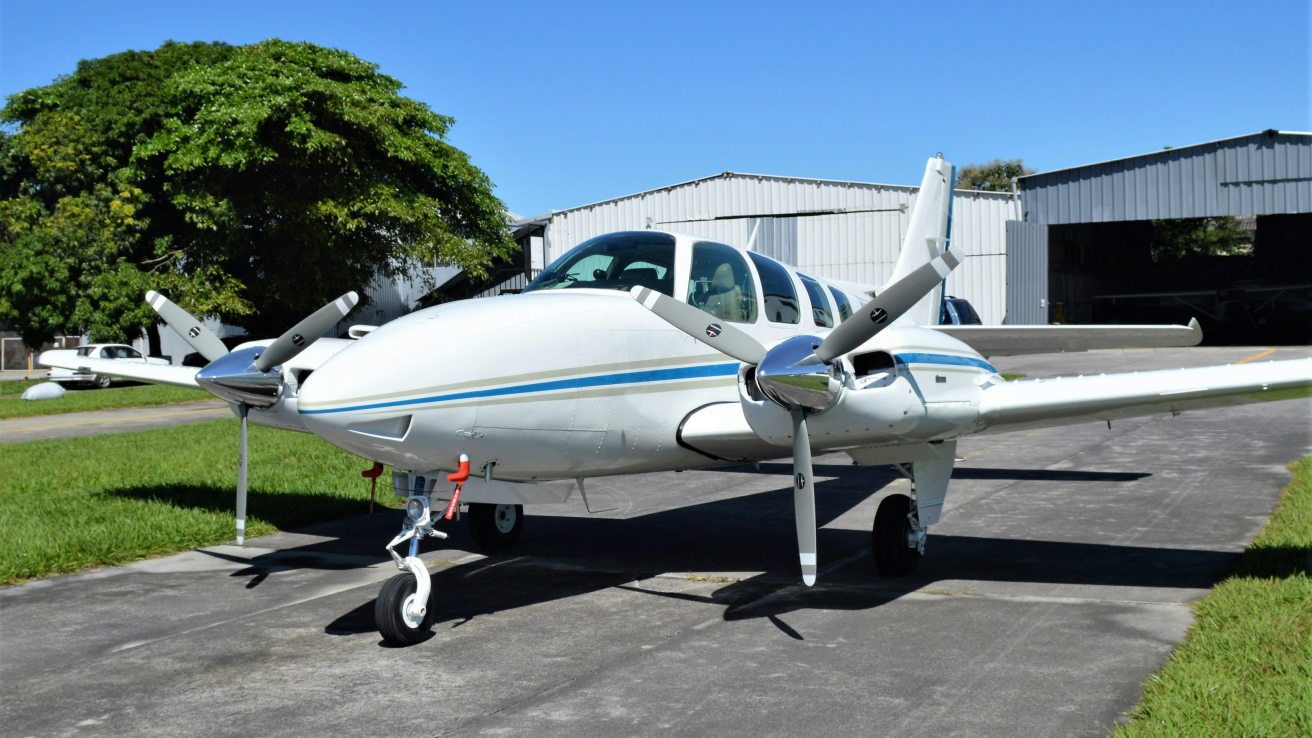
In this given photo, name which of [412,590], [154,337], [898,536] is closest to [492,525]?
[412,590]

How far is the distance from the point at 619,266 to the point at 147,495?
7.64 meters

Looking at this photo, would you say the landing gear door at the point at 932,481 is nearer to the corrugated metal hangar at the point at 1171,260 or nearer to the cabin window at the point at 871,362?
the cabin window at the point at 871,362

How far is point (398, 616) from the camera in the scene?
598cm

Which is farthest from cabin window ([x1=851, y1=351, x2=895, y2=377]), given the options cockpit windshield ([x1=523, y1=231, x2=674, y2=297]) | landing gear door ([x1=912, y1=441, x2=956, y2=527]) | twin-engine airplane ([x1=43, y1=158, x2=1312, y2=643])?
cockpit windshield ([x1=523, y1=231, x2=674, y2=297])

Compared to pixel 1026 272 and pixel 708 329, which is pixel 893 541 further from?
pixel 1026 272

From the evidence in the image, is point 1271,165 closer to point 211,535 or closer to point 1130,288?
point 1130,288

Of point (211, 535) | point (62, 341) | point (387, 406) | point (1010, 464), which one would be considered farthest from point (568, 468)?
point (62, 341)

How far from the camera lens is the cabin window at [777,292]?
26.2ft

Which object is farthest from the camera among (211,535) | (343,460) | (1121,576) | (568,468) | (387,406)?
(343,460)

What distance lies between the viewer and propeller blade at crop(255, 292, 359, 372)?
7.08m

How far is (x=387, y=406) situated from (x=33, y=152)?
33.8 m

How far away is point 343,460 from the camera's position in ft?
48.8

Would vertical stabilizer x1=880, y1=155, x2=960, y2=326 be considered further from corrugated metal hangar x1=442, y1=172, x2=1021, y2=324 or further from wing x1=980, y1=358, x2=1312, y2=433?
corrugated metal hangar x1=442, y1=172, x2=1021, y2=324

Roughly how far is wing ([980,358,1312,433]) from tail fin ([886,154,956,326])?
469 cm
